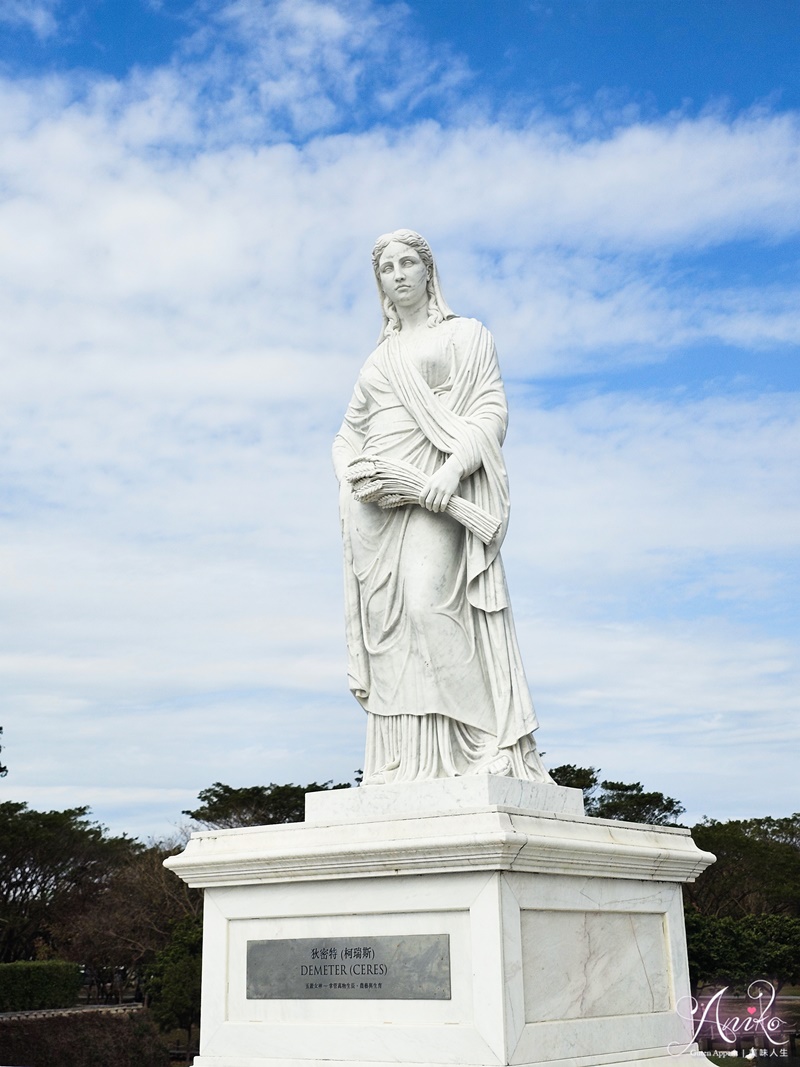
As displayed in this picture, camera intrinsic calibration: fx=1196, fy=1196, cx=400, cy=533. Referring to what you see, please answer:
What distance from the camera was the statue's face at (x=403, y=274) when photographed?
7.42 metres

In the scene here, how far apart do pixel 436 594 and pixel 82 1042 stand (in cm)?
2619

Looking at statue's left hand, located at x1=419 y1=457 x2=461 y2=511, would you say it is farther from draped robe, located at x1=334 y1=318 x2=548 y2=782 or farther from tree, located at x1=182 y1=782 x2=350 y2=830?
tree, located at x1=182 y1=782 x2=350 y2=830

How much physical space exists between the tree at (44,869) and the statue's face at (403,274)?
137ft

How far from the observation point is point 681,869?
6688mm

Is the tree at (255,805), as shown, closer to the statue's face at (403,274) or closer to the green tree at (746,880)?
the green tree at (746,880)

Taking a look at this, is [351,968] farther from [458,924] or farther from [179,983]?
[179,983]

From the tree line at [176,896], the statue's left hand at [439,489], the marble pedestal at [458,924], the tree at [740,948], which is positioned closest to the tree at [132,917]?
the tree line at [176,896]

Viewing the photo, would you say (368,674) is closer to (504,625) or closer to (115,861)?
(504,625)

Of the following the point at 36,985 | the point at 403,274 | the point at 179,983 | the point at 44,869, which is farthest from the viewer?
the point at 44,869

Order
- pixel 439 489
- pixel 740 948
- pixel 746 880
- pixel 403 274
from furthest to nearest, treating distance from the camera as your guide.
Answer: pixel 746 880 → pixel 740 948 → pixel 403 274 → pixel 439 489

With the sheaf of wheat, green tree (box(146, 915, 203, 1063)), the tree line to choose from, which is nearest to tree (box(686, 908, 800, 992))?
the tree line

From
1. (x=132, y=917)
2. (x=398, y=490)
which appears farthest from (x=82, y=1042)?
(x=398, y=490)

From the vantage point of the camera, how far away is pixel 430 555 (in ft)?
22.4

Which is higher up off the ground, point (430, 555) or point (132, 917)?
point (430, 555)
